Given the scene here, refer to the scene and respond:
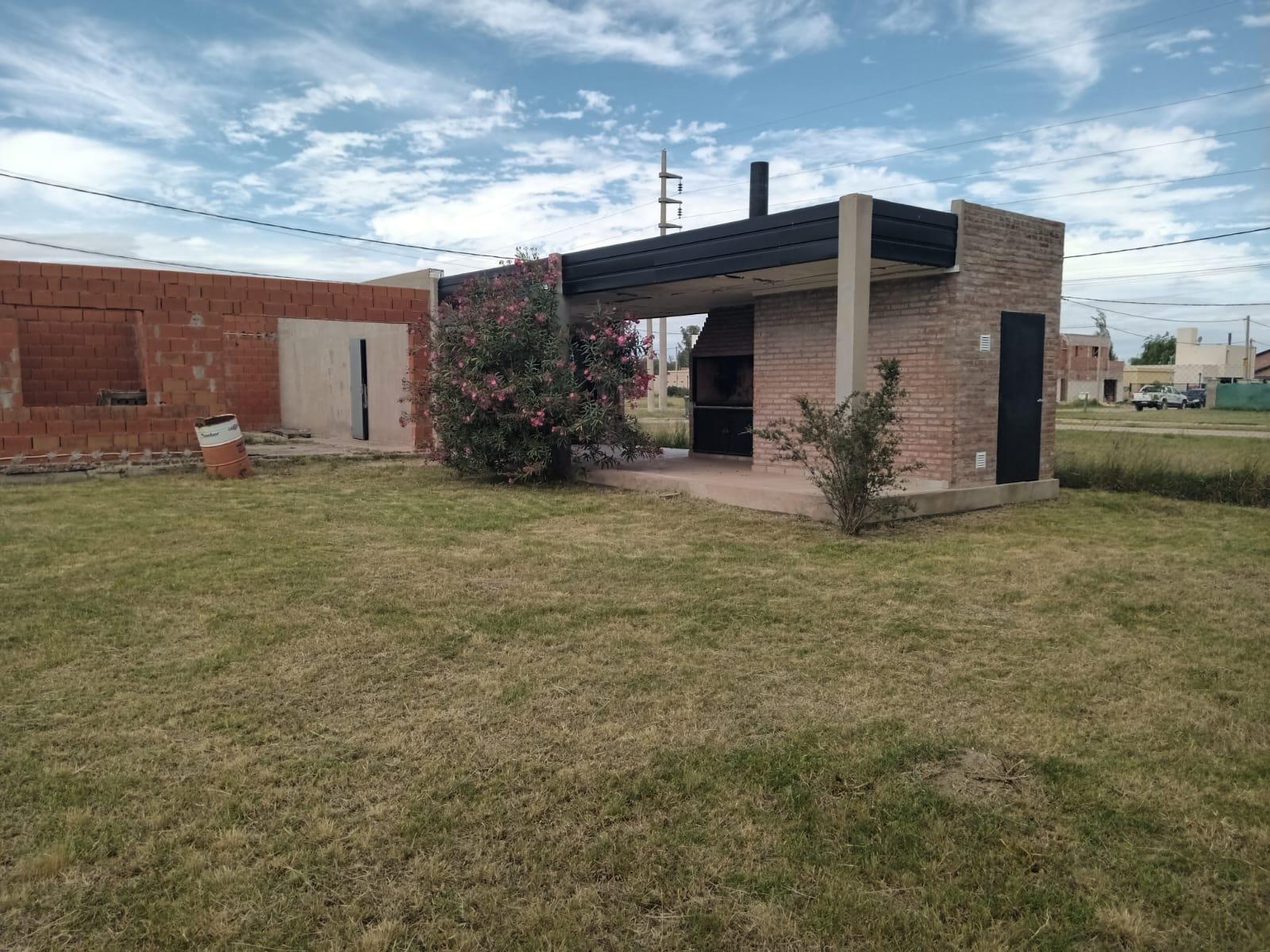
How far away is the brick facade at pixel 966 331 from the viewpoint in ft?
33.2

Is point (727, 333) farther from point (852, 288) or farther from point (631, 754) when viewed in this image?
point (631, 754)

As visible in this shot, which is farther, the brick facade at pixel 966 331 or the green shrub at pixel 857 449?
the brick facade at pixel 966 331

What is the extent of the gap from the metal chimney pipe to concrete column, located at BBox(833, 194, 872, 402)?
289cm

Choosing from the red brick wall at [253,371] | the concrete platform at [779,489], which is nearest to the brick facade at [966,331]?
the concrete platform at [779,489]

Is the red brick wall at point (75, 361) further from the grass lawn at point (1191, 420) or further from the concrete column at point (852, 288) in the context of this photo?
the grass lawn at point (1191, 420)

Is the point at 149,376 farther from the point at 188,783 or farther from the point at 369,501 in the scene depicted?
the point at 188,783

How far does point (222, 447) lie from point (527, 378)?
4.69 m

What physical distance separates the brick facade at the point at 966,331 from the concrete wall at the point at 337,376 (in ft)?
33.6

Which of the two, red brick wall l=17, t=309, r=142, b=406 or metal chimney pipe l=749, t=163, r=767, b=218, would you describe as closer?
metal chimney pipe l=749, t=163, r=767, b=218

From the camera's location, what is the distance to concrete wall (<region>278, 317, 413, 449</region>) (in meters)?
18.5

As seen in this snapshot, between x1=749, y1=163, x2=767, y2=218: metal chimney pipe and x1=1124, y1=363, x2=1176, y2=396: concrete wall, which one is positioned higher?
x1=749, y1=163, x2=767, y2=218: metal chimney pipe

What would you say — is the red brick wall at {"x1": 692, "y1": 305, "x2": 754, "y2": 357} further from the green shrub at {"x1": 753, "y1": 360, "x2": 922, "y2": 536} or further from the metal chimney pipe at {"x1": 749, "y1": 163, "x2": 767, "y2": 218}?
the green shrub at {"x1": 753, "y1": 360, "x2": 922, "y2": 536}

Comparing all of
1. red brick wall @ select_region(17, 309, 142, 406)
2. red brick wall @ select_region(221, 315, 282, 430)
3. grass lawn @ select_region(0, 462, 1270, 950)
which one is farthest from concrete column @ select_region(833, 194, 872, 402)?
red brick wall @ select_region(221, 315, 282, 430)

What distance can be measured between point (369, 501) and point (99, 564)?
396 cm
